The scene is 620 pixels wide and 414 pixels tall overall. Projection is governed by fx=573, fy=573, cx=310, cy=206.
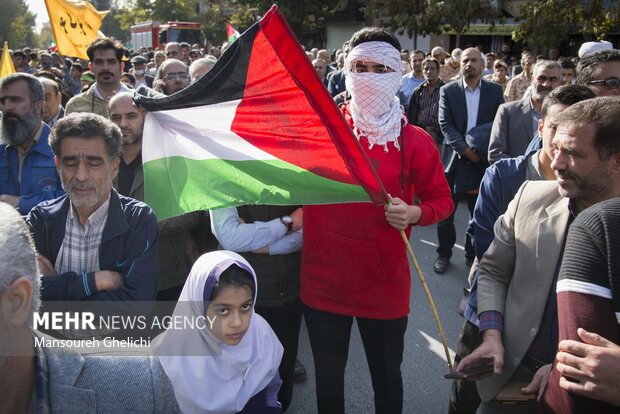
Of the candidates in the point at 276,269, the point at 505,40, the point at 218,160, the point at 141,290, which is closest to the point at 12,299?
the point at 141,290

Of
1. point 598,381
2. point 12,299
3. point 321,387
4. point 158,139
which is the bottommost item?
point 321,387

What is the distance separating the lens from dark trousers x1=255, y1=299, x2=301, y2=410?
10.1 feet

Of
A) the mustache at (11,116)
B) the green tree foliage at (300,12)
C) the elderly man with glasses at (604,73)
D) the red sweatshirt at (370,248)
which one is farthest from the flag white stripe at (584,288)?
the green tree foliage at (300,12)

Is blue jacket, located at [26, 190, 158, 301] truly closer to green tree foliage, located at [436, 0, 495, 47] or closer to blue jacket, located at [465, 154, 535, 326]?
blue jacket, located at [465, 154, 535, 326]

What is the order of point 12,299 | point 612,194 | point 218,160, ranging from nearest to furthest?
point 12,299 < point 612,194 < point 218,160

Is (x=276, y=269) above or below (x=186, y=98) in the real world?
below

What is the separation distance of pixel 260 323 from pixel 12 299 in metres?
1.26

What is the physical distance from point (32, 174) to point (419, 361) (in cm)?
280

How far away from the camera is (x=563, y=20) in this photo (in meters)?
15.7

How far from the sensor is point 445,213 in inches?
106

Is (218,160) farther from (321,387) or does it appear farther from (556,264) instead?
(556,264)

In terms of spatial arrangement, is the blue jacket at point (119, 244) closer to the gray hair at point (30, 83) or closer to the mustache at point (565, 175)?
the gray hair at point (30, 83)

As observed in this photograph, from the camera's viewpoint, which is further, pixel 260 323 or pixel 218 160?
pixel 218 160

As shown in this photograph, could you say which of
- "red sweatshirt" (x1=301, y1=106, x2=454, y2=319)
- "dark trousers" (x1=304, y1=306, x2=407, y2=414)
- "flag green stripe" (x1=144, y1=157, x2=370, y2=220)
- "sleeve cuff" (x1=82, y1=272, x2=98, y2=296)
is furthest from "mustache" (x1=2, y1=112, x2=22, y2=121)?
"dark trousers" (x1=304, y1=306, x2=407, y2=414)
